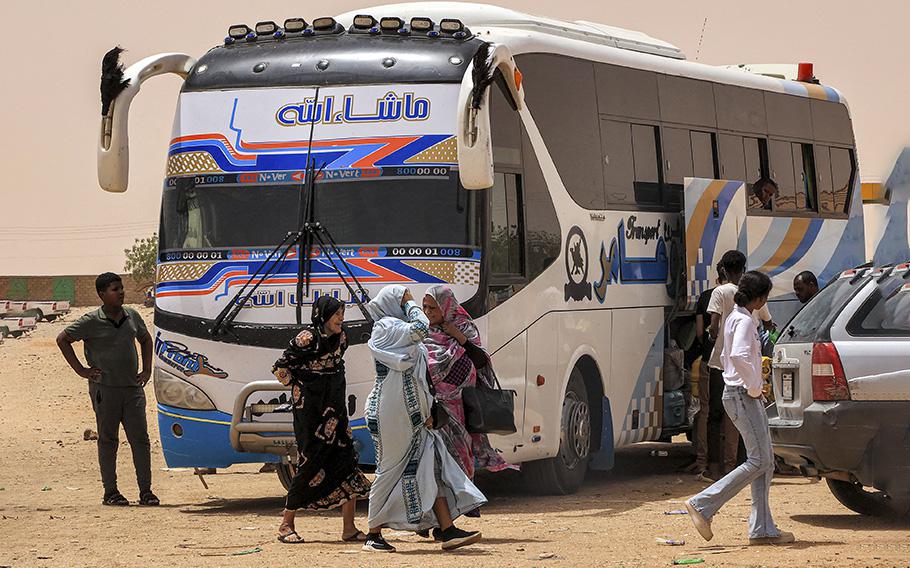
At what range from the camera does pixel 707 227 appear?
1623 centimetres

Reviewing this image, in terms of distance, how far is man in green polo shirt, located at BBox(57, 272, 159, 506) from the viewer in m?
14.0

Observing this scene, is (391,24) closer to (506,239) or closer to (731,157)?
(506,239)

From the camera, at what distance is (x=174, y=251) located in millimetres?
13461

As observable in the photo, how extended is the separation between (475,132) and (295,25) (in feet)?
7.44

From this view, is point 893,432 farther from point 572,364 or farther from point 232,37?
point 232,37

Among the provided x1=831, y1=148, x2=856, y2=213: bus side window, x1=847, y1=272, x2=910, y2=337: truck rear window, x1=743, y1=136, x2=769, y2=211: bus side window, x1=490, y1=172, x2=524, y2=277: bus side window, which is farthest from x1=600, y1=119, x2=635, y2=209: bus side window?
x1=831, y1=148, x2=856, y2=213: bus side window

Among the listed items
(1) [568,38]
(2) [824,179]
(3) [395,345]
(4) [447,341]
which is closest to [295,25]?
(1) [568,38]

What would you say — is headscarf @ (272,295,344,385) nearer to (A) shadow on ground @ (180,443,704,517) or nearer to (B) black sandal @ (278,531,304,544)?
(B) black sandal @ (278,531,304,544)

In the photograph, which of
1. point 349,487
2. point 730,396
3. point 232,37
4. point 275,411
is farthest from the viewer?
point 232,37

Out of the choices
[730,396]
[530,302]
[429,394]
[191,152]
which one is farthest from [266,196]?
[730,396]

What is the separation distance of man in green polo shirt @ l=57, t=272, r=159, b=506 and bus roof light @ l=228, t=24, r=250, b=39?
85.3 inches

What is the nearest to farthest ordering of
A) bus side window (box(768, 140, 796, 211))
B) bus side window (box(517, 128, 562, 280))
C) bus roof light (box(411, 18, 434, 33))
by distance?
bus roof light (box(411, 18, 434, 33)) → bus side window (box(517, 128, 562, 280)) → bus side window (box(768, 140, 796, 211))

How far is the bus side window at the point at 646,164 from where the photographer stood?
15.7 meters

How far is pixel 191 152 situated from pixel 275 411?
7.16 ft
